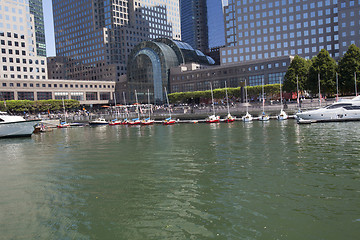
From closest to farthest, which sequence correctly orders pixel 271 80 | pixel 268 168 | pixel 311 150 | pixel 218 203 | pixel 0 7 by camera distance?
1. pixel 218 203
2. pixel 268 168
3. pixel 311 150
4. pixel 271 80
5. pixel 0 7

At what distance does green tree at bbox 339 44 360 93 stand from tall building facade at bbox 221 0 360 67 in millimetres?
40076

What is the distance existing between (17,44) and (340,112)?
15333 centimetres

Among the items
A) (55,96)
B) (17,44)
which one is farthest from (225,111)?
(17,44)

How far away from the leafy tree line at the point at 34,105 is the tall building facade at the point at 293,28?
277ft

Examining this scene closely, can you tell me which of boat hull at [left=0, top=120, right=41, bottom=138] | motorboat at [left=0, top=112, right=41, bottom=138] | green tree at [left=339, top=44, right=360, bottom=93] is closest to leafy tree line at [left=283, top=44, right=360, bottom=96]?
green tree at [left=339, top=44, right=360, bottom=93]

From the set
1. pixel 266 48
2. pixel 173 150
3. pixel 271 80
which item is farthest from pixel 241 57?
pixel 173 150

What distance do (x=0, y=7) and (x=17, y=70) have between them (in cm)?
3085

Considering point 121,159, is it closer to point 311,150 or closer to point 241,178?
point 241,178

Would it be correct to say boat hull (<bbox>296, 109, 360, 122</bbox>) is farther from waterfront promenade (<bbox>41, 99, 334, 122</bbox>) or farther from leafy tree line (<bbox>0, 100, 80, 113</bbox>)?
leafy tree line (<bbox>0, 100, 80, 113</bbox>)

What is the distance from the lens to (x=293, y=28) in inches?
5846

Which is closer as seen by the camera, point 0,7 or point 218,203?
point 218,203

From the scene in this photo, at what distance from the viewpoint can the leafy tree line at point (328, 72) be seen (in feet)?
308

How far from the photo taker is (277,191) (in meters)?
18.4

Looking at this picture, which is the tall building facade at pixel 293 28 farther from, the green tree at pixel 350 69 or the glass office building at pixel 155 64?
the green tree at pixel 350 69
